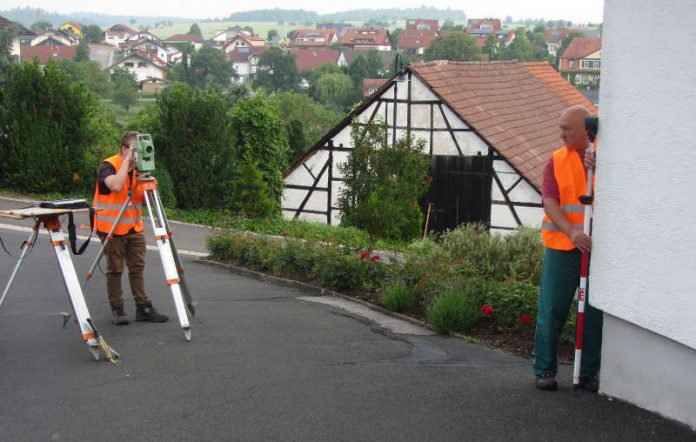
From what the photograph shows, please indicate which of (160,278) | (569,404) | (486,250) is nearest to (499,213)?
(486,250)

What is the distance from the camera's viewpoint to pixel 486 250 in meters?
13.5

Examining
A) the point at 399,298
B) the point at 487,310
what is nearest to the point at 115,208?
the point at 399,298

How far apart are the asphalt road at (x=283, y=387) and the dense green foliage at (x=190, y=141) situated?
17.1m

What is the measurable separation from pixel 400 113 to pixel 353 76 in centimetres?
9555

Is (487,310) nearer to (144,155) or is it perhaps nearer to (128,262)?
(144,155)

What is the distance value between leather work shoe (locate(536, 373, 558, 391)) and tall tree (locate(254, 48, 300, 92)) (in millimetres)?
115180

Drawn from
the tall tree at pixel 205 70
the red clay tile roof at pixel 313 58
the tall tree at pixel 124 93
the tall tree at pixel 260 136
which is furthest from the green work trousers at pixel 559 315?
the red clay tile roof at pixel 313 58

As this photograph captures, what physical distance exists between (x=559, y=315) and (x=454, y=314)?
1.91m

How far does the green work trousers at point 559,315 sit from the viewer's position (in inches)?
250

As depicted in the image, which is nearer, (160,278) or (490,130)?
(160,278)

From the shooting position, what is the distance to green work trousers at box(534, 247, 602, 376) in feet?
20.9

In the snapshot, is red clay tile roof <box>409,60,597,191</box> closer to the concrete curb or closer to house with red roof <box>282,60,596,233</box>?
house with red roof <box>282,60,596,233</box>

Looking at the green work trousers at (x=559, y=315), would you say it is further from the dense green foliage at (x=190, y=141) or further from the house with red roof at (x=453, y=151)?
the dense green foliage at (x=190, y=141)

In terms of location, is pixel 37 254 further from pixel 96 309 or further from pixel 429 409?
pixel 429 409
